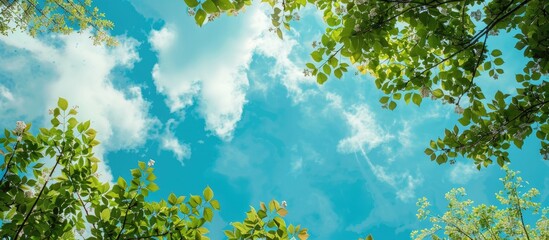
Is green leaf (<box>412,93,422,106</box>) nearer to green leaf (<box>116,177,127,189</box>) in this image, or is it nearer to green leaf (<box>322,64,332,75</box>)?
green leaf (<box>322,64,332,75</box>)

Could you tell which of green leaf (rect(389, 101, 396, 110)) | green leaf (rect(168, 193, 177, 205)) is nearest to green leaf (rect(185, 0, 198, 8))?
green leaf (rect(168, 193, 177, 205))

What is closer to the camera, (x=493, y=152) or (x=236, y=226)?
(x=236, y=226)

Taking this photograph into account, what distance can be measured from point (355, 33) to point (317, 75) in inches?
34.1

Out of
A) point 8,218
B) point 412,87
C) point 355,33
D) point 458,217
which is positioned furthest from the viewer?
point 458,217

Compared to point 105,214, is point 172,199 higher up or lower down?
higher up

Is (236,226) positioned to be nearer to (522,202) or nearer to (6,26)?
(6,26)

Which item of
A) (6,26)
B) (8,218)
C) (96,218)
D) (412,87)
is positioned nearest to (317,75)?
(412,87)

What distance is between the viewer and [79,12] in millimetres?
7738

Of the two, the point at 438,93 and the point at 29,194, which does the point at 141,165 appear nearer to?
the point at 29,194

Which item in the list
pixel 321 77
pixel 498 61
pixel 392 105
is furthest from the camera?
pixel 392 105

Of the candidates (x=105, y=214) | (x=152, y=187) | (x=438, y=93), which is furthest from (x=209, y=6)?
(x=438, y=93)

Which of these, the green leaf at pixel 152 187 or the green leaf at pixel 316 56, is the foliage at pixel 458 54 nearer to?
the green leaf at pixel 316 56

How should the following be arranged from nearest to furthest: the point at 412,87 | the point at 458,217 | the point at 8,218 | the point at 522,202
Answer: the point at 8,218
the point at 412,87
the point at 522,202
the point at 458,217

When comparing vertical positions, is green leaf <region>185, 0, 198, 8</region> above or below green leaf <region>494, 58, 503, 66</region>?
below
